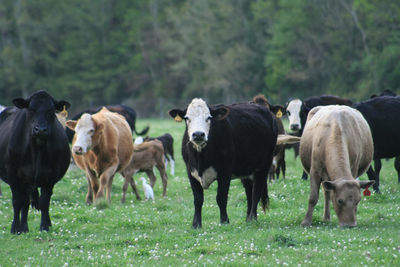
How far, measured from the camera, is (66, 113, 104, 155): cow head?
11.2 meters

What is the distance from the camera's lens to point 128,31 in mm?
72250

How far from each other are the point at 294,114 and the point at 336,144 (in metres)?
8.08

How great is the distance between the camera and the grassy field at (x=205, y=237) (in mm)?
6883

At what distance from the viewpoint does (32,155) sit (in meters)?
9.27

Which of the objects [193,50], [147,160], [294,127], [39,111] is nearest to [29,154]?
[39,111]

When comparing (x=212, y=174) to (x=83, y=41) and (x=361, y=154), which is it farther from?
(x=83, y=41)

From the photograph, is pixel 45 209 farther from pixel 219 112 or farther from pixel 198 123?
pixel 219 112

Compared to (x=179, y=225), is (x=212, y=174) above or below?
above

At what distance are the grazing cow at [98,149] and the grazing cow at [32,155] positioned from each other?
1.65 metres

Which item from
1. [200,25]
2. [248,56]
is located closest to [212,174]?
[248,56]

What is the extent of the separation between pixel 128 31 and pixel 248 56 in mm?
19562

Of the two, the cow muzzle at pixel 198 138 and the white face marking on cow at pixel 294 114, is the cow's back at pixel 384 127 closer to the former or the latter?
the white face marking on cow at pixel 294 114

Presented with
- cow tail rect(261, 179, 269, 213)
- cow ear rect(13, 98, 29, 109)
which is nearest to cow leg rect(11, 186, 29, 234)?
cow ear rect(13, 98, 29, 109)

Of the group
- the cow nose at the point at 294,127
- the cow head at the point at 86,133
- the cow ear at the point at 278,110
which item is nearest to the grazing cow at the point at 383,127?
the cow ear at the point at 278,110
